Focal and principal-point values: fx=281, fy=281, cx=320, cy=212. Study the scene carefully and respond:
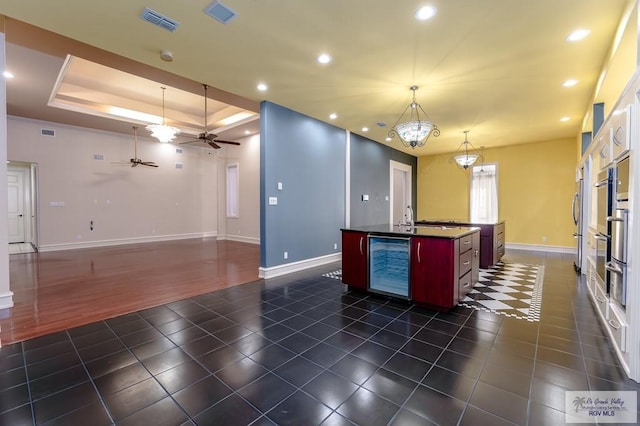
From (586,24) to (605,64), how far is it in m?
1.08

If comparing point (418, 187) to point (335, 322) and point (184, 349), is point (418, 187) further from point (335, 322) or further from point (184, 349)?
point (184, 349)

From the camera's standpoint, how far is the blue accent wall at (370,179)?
6.62 m

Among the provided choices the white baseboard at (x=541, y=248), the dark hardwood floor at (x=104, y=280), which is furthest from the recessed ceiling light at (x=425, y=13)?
the white baseboard at (x=541, y=248)

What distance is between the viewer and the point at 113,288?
13.0 ft

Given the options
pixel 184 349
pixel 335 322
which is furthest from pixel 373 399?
pixel 184 349

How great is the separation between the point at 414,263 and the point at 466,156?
4477 mm

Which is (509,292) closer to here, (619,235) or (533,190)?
(619,235)

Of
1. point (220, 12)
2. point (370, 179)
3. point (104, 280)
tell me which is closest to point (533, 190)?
point (370, 179)

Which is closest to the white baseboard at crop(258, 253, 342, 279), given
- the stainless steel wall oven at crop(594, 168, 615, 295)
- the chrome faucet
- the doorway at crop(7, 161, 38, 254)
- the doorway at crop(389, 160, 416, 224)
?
the chrome faucet

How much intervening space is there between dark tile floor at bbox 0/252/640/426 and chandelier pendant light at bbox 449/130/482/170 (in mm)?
4092

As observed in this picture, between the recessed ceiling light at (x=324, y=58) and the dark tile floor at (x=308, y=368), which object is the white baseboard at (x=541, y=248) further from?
the recessed ceiling light at (x=324, y=58)

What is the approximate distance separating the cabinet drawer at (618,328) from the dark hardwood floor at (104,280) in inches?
159

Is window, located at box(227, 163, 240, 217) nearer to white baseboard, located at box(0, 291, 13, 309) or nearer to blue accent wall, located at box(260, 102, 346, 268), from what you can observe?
blue accent wall, located at box(260, 102, 346, 268)

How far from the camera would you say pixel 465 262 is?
136 inches
